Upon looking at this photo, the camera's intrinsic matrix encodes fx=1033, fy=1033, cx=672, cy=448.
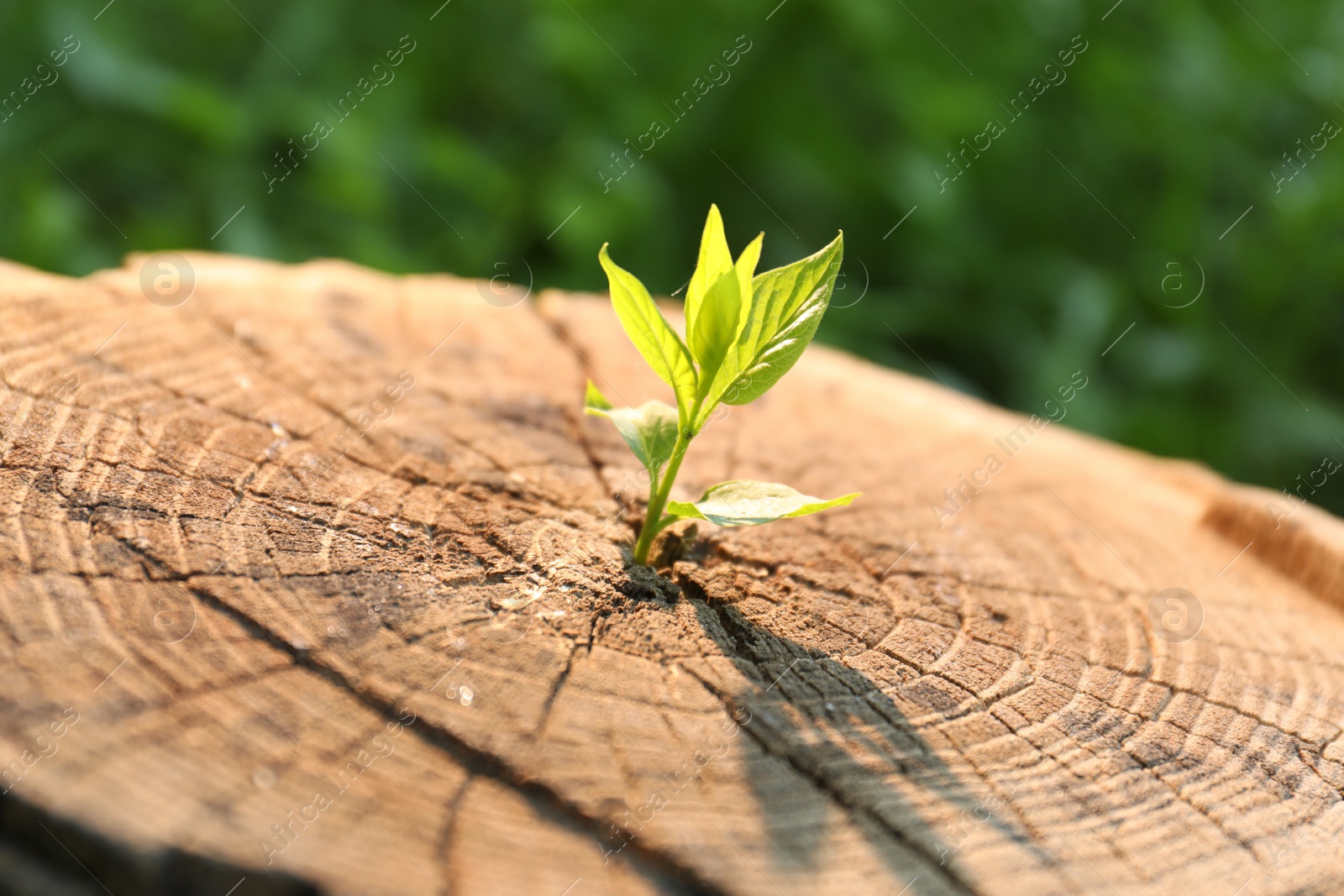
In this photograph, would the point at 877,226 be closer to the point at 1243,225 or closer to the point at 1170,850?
the point at 1243,225

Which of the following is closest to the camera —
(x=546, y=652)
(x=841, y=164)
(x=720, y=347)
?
(x=546, y=652)

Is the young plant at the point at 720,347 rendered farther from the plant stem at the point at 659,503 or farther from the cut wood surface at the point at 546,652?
the cut wood surface at the point at 546,652

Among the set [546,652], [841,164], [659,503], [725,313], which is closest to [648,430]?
[659,503]

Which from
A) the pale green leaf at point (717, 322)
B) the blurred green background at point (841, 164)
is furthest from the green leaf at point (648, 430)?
the blurred green background at point (841, 164)

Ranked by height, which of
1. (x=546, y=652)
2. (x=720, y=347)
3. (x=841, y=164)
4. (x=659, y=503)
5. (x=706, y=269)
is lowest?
(x=546, y=652)

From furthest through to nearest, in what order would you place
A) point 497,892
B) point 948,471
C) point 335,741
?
point 948,471 < point 335,741 < point 497,892

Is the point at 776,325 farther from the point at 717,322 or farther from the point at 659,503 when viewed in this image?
the point at 659,503

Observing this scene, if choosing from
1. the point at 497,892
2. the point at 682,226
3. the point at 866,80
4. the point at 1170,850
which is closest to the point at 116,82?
the point at 682,226
